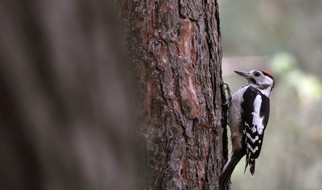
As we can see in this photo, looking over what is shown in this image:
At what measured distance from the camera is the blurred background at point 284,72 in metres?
9.88

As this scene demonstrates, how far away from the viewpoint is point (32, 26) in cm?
125

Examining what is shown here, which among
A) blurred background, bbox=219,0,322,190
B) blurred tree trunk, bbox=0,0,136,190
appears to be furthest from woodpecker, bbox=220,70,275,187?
blurred tree trunk, bbox=0,0,136,190

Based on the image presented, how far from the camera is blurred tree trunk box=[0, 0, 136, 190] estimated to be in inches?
48.8

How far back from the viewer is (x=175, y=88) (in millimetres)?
3709

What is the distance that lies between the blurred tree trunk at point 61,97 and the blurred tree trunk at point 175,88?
231 cm

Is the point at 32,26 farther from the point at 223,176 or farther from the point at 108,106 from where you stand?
the point at 223,176

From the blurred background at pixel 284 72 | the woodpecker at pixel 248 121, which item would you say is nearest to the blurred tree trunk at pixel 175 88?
the woodpecker at pixel 248 121

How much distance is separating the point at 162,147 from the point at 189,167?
18 cm

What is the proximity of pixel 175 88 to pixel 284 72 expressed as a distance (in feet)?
16.3

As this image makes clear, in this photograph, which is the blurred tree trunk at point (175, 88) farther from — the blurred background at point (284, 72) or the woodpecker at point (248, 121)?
the blurred background at point (284, 72)

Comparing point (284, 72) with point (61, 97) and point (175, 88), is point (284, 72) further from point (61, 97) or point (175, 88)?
point (61, 97)

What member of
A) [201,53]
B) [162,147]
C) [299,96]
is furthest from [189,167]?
[299,96]

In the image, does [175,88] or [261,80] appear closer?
[175,88]

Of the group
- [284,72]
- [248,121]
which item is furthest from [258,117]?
[284,72]
